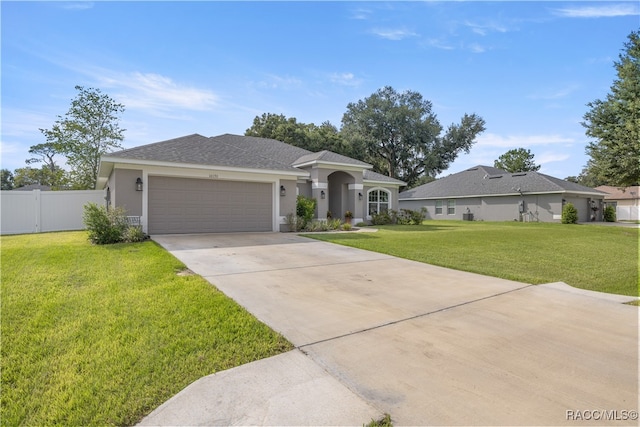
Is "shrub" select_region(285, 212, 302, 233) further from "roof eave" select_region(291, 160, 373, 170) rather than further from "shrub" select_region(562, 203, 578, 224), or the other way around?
"shrub" select_region(562, 203, 578, 224)

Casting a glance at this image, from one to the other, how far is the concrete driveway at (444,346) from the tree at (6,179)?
70289 millimetres

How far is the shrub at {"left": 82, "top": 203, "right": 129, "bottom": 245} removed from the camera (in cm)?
965

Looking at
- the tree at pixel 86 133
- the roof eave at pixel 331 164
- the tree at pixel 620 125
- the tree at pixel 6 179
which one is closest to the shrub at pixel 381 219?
the roof eave at pixel 331 164

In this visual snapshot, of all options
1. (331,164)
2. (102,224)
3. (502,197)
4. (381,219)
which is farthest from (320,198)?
(502,197)

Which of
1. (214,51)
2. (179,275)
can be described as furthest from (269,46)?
(179,275)

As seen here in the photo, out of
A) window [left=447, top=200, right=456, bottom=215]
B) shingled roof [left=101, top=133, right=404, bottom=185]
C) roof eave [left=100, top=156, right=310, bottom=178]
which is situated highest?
shingled roof [left=101, top=133, right=404, bottom=185]

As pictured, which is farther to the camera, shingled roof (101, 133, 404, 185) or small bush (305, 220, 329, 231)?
small bush (305, 220, 329, 231)

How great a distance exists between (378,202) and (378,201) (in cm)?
7

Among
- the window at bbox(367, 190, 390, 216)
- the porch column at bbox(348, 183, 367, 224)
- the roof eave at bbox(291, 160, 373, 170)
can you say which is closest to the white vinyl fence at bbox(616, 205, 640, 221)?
the window at bbox(367, 190, 390, 216)

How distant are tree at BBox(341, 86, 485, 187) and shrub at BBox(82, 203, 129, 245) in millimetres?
28695

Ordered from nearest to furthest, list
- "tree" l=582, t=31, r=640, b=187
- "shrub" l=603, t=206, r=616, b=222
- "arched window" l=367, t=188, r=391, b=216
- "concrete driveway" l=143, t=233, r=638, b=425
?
1. "concrete driveway" l=143, t=233, r=638, b=425
2. "tree" l=582, t=31, r=640, b=187
3. "arched window" l=367, t=188, r=391, b=216
4. "shrub" l=603, t=206, r=616, b=222

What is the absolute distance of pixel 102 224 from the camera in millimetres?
9711

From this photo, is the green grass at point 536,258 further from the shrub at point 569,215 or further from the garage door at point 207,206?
the shrub at point 569,215

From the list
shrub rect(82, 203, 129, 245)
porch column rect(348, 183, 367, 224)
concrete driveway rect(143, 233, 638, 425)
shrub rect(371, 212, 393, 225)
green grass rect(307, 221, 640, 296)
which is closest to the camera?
concrete driveway rect(143, 233, 638, 425)
